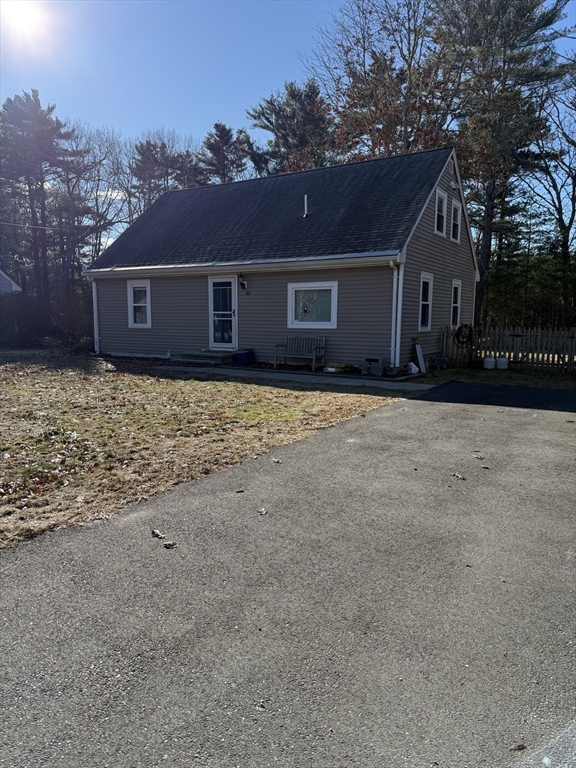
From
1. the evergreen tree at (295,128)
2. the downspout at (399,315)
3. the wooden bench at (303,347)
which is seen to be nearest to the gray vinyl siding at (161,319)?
the wooden bench at (303,347)

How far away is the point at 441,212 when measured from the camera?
50.6ft

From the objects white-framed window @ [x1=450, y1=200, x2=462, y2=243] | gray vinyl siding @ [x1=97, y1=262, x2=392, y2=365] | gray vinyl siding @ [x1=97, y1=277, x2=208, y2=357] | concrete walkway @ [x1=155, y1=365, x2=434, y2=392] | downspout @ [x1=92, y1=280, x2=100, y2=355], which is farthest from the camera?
downspout @ [x1=92, y1=280, x2=100, y2=355]

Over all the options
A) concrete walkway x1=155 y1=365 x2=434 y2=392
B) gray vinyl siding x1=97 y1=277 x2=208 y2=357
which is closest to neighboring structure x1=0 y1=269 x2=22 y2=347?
gray vinyl siding x1=97 y1=277 x2=208 y2=357

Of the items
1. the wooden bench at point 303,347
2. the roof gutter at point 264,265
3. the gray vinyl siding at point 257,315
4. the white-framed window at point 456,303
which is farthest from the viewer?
the white-framed window at point 456,303

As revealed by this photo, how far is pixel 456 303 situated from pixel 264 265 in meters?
6.95

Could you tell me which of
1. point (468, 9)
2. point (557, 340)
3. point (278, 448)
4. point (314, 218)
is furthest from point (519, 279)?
point (278, 448)

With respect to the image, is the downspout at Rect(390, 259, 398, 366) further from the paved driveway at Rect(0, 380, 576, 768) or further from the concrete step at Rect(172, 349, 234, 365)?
the paved driveway at Rect(0, 380, 576, 768)

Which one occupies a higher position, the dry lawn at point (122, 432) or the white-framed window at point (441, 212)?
the white-framed window at point (441, 212)

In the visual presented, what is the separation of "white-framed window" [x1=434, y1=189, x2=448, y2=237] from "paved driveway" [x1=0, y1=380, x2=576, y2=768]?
11901 millimetres

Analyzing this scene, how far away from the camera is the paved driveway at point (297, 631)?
1.94 metres

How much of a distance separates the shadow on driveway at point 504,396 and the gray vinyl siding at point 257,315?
2543 millimetres

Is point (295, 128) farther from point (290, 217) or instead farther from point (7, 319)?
point (7, 319)

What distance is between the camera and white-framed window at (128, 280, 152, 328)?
17016 millimetres

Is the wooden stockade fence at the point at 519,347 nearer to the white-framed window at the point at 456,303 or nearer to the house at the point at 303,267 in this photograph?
the house at the point at 303,267
